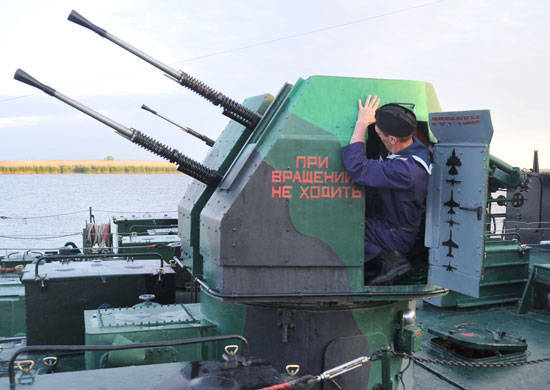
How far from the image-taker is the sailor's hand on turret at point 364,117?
15.8 ft

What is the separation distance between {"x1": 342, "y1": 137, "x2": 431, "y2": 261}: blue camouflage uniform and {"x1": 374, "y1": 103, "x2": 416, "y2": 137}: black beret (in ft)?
0.71

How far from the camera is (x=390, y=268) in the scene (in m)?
5.10

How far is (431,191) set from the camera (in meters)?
5.11

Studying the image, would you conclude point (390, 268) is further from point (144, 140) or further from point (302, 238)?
point (144, 140)

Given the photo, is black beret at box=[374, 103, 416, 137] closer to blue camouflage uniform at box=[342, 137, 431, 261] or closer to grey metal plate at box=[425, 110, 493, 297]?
blue camouflage uniform at box=[342, 137, 431, 261]

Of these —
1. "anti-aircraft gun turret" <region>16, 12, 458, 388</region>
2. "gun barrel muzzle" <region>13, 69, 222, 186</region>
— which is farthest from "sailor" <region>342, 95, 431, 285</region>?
"gun barrel muzzle" <region>13, 69, 222, 186</region>

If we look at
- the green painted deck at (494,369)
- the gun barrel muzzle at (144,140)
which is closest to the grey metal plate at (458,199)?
the gun barrel muzzle at (144,140)

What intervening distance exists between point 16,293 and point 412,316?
7.18 meters

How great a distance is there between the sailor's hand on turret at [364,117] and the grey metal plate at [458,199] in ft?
1.67

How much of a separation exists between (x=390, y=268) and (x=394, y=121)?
1.23 m

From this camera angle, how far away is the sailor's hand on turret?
482 centimetres

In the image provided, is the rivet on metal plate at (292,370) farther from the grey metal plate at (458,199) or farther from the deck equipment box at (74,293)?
the deck equipment box at (74,293)

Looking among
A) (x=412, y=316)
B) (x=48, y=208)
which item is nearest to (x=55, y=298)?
(x=412, y=316)

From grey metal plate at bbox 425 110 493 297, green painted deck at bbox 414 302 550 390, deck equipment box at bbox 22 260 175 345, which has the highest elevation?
grey metal plate at bbox 425 110 493 297
